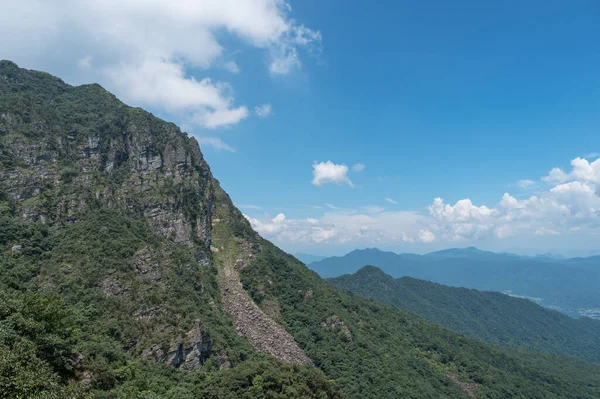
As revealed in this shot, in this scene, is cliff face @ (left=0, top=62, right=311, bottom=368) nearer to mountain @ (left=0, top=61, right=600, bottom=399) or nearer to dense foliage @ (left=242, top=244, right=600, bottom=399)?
mountain @ (left=0, top=61, right=600, bottom=399)

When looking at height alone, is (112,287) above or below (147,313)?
above

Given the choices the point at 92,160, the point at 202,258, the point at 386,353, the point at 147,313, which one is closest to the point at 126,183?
the point at 92,160

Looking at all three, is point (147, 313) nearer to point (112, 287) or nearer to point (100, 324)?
point (100, 324)

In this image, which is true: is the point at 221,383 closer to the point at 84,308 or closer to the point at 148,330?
the point at 148,330

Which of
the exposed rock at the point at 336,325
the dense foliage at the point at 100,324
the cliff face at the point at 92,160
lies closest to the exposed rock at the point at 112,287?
the dense foliage at the point at 100,324

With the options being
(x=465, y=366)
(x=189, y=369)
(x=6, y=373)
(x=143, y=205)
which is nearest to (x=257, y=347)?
(x=189, y=369)

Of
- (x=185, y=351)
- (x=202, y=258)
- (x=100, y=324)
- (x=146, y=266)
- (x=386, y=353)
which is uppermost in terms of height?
(x=202, y=258)
